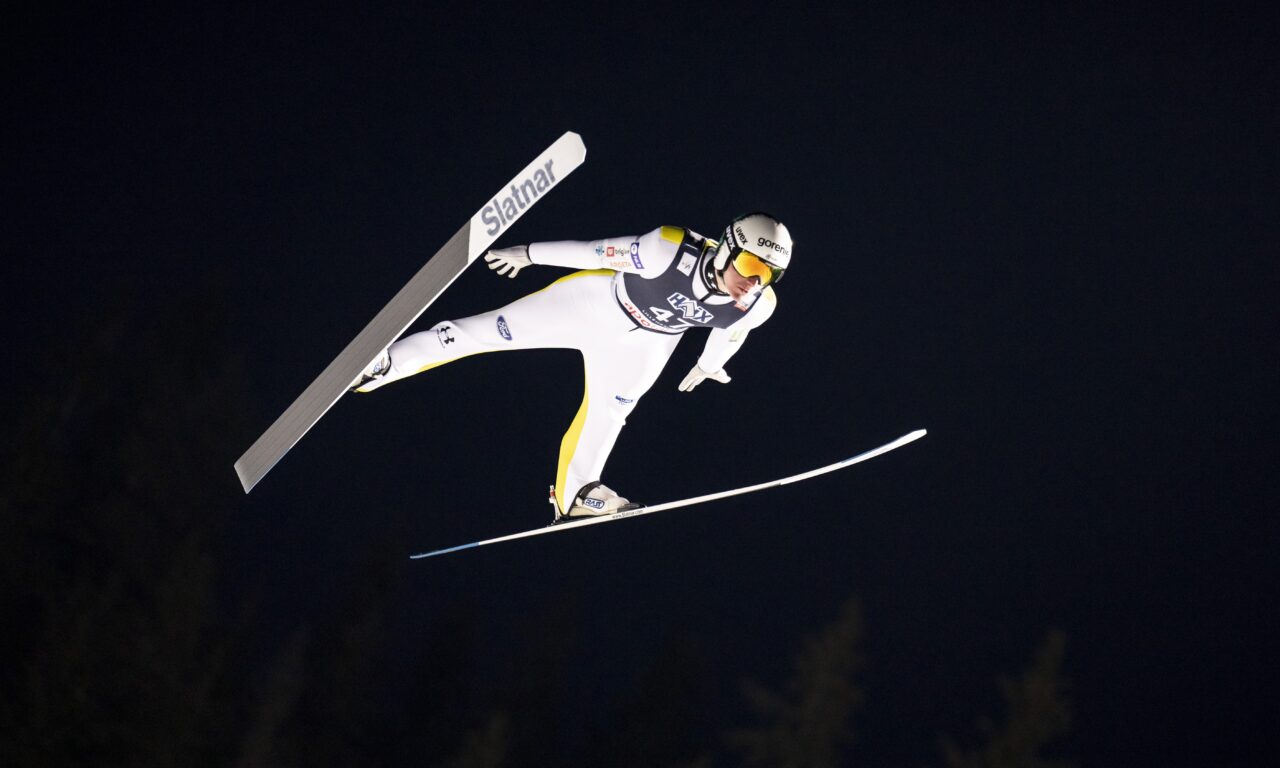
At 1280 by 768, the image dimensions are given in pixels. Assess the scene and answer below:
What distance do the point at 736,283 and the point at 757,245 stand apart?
0.15 metres

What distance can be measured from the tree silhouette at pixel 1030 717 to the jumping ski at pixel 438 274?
494 cm

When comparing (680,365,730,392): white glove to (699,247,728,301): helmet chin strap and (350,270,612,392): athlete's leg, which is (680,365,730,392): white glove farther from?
(699,247,728,301): helmet chin strap

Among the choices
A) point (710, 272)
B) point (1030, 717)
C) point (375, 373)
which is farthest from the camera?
point (1030, 717)

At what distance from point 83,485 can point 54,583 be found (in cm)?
127

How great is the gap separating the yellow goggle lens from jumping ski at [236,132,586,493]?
0.59m

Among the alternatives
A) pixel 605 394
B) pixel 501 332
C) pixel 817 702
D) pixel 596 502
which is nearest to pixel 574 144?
pixel 501 332

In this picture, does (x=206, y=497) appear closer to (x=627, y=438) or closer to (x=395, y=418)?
(x=395, y=418)

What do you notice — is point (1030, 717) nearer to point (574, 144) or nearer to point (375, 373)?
point (375, 373)

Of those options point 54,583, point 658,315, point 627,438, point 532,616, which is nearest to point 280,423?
point 658,315

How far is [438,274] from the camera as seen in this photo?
3834 mm

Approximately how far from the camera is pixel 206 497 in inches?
402

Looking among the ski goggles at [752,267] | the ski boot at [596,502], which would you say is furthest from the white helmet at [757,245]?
the ski boot at [596,502]

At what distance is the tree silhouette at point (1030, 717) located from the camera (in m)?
7.38

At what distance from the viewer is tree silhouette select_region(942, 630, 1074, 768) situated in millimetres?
7383
